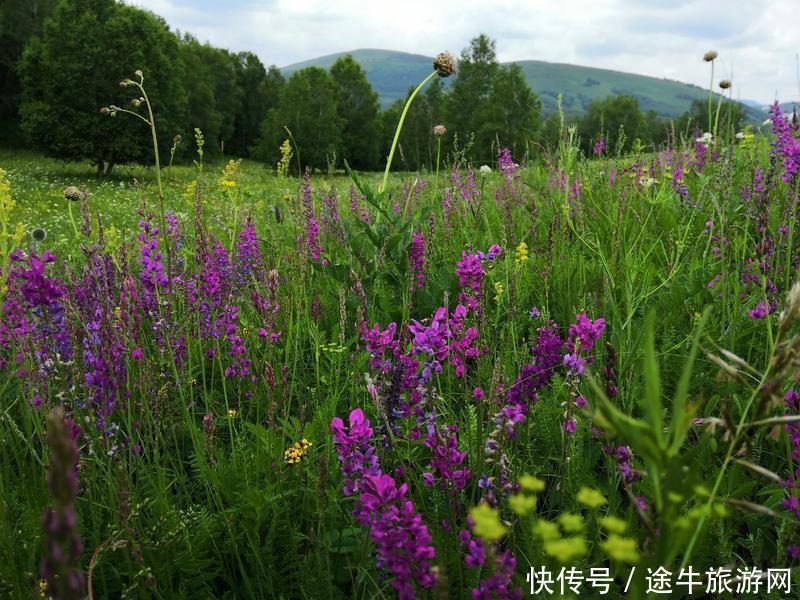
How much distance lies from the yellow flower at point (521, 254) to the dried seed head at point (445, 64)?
1258mm

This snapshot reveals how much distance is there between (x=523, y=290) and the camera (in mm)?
3119

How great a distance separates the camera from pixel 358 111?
56.0 metres

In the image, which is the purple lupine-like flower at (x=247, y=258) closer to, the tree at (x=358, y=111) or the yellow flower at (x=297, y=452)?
the yellow flower at (x=297, y=452)

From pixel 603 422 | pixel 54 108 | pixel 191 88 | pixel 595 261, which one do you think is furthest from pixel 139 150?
pixel 603 422

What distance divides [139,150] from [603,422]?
3011cm

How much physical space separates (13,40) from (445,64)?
46.8 meters

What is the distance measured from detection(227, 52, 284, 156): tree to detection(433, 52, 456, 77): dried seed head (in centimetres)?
6179

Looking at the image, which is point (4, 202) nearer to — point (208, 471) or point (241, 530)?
point (208, 471)

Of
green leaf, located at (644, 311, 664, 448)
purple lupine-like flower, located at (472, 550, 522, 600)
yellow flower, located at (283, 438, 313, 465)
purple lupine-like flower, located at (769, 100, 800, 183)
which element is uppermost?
purple lupine-like flower, located at (769, 100, 800, 183)

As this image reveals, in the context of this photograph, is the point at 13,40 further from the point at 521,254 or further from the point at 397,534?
the point at 397,534

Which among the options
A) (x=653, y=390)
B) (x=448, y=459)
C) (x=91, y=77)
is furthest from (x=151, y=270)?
(x=91, y=77)

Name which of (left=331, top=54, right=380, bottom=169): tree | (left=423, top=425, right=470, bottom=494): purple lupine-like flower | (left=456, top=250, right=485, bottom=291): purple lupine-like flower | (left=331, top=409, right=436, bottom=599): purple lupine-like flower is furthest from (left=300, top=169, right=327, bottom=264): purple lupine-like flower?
(left=331, top=54, right=380, bottom=169): tree

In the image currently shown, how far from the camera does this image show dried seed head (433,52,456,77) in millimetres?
3708

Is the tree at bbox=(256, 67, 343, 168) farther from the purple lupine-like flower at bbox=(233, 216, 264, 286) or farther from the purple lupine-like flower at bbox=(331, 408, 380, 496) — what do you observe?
the purple lupine-like flower at bbox=(331, 408, 380, 496)
